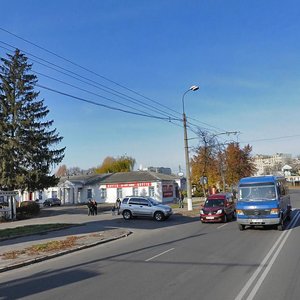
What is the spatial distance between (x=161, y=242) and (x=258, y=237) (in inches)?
154

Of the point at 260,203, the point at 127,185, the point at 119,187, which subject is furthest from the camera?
the point at 119,187

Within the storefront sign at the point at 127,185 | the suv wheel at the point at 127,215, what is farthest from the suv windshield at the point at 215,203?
the storefront sign at the point at 127,185

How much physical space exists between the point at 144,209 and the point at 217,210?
6886mm

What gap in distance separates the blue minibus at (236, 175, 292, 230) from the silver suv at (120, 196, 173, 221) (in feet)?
34.2

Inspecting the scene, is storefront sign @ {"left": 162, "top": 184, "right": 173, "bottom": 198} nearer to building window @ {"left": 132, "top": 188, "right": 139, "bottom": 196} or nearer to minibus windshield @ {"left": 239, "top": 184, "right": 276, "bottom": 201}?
building window @ {"left": 132, "top": 188, "right": 139, "bottom": 196}

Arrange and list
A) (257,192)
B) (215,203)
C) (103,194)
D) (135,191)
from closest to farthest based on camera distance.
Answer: (257,192), (215,203), (135,191), (103,194)

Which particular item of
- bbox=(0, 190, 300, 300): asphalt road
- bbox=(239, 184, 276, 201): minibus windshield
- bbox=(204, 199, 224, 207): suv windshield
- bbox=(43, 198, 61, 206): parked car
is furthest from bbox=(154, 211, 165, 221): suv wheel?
bbox=(43, 198, 61, 206): parked car

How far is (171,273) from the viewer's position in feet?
31.9

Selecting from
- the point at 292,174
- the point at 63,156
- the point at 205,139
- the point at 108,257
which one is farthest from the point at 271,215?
the point at 292,174

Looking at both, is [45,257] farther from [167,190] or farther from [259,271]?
[167,190]

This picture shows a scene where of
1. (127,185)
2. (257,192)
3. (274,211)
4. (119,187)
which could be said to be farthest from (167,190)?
(274,211)

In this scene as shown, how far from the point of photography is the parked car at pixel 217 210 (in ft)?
82.4

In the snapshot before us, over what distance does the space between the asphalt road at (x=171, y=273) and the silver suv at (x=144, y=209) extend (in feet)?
45.7

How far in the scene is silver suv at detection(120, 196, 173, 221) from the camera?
29.5m
